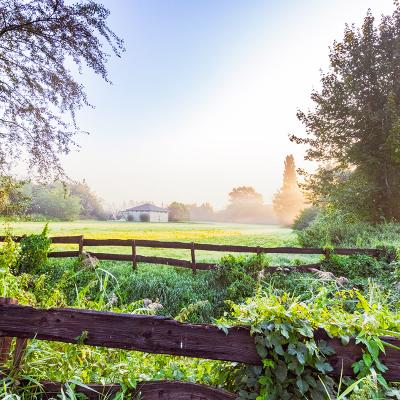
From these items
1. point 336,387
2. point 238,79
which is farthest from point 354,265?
point 336,387

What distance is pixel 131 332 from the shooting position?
2.03 metres

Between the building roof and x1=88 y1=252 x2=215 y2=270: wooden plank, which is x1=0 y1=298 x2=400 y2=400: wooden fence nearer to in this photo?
x1=88 y1=252 x2=215 y2=270: wooden plank

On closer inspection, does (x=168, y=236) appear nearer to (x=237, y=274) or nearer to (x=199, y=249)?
(x=199, y=249)

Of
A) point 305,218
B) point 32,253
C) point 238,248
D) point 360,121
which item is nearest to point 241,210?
point 305,218

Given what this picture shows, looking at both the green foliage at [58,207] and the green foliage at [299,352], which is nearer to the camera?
the green foliage at [299,352]

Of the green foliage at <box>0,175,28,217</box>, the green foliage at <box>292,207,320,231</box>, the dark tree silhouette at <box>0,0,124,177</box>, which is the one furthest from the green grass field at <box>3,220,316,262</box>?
the dark tree silhouette at <box>0,0,124,177</box>

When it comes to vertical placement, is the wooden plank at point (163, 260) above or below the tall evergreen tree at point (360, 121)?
below

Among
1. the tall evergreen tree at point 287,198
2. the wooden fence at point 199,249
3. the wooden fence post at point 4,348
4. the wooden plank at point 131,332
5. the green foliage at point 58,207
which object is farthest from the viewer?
the tall evergreen tree at point 287,198

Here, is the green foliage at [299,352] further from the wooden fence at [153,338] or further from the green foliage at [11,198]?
the green foliage at [11,198]

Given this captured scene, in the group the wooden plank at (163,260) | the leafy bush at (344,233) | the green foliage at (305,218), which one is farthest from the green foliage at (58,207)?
the leafy bush at (344,233)

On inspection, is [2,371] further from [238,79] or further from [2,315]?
[238,79]

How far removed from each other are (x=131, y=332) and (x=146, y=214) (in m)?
32.2

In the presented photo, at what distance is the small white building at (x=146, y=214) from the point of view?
33.5 m

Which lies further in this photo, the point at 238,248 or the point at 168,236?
the point at 168,236
